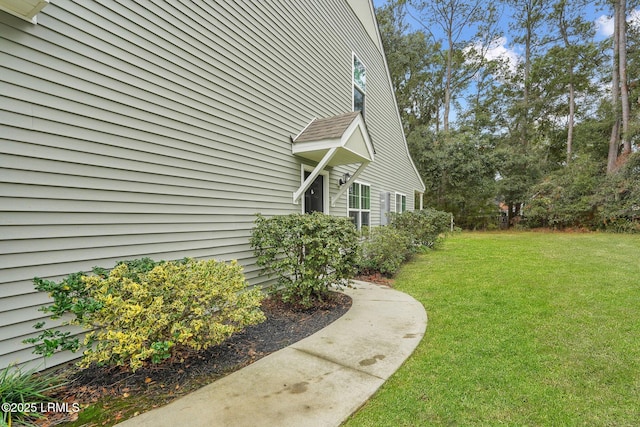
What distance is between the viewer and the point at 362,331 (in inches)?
136

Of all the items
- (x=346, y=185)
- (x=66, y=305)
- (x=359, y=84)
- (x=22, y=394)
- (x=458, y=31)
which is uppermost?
(x=458, y=31)

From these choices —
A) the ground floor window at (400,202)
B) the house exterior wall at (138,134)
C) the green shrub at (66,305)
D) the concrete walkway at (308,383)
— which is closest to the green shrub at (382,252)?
the house exterior wall at (138,134)

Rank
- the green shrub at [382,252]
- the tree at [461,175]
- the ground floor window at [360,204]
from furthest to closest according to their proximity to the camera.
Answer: the tree at [461,175], the ground floor window at [360,204], the green shrub at [382,252]

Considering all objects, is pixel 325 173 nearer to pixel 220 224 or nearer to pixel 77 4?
pixel 220 224

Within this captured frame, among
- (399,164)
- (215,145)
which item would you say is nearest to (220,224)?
(215,145)

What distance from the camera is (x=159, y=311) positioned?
7.56 ft

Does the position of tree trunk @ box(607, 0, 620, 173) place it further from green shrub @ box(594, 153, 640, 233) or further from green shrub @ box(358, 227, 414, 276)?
green shrub @ box(358, 227, 414, 276)

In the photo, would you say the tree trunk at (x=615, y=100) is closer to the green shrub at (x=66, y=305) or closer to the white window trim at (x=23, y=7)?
the green shrub at (x=66, y=305)

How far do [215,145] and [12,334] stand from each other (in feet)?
8.92

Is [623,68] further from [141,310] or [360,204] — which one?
[141,310]

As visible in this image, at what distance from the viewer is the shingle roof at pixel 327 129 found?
17.3 feet

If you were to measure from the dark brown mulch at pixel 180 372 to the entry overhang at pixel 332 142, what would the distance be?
2.80 metres

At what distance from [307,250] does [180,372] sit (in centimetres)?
209

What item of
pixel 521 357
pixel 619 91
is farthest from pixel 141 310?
pixel 619 91
